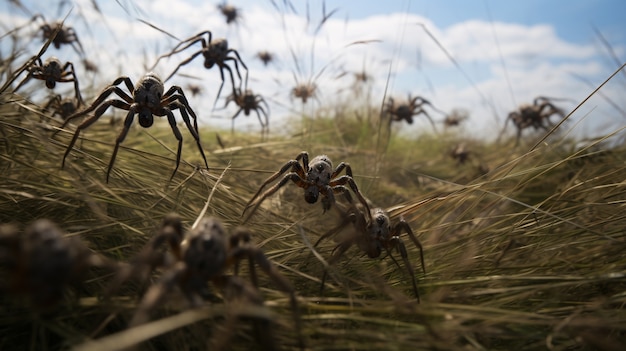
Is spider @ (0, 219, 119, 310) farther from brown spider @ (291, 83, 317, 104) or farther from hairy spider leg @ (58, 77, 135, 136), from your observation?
brown spider @ (291, 83, 317, 104)

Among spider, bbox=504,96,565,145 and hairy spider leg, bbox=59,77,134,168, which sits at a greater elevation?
spider, bbox=504,96,565,145

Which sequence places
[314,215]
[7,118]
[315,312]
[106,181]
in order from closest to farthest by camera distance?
[315,312] < [106,181] < [7,118] < [314,215]

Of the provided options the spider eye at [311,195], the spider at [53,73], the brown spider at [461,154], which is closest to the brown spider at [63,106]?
the spider at [53,73]

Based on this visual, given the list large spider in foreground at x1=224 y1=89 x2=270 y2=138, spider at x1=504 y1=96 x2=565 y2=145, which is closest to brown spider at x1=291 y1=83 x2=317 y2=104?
large spider in foreground at x1=224 y1=89 x2=270 y2=138

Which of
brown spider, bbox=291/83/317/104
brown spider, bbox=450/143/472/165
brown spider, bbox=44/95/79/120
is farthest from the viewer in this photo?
brown spider, bbox=450/143/472/165

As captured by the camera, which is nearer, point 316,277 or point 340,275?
point 340,275

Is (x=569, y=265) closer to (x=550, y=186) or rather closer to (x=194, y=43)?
(x=550, y=186)

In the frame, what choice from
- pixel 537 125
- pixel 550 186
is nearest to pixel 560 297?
pixel 550 186

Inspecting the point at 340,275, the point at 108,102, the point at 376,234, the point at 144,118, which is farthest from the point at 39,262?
the point at 144,118

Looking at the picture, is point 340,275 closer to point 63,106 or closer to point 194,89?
point 63,106
